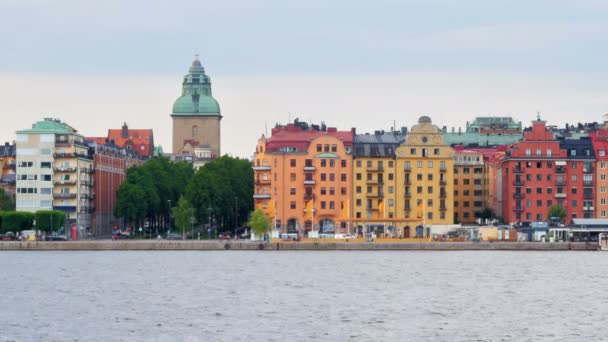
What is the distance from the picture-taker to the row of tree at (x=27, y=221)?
178750 mm

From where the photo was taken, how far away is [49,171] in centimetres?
19062

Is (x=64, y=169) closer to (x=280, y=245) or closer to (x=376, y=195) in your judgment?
(x=280, y=245)

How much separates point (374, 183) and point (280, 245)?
57.8ft

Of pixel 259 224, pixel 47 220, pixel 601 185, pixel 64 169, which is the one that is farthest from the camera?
pixel 64 169

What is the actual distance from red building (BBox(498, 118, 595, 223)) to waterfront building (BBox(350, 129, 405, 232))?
13.1 metres

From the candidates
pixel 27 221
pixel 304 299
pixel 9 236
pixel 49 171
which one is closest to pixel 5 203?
pixel 49 171

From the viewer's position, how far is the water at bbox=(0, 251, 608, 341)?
7312 centimetres

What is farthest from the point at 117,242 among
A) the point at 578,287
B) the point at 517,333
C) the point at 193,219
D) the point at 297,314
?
the point at 517,333

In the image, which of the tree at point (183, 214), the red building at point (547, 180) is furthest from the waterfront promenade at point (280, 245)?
the red building at point (547, 180)

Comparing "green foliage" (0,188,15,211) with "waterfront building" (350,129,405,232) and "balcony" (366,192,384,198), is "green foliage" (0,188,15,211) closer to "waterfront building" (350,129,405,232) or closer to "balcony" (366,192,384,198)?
"waterfront building" (350,129,405,232)

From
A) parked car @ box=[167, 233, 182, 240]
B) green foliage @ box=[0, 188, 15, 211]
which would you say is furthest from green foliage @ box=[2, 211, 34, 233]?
green foliage @ box=[0, 188, 15, 211]

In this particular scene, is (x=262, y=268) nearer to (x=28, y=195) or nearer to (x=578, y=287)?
(x=578, y=287)

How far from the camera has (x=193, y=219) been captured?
180 metres

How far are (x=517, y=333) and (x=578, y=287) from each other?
31.0 meters
